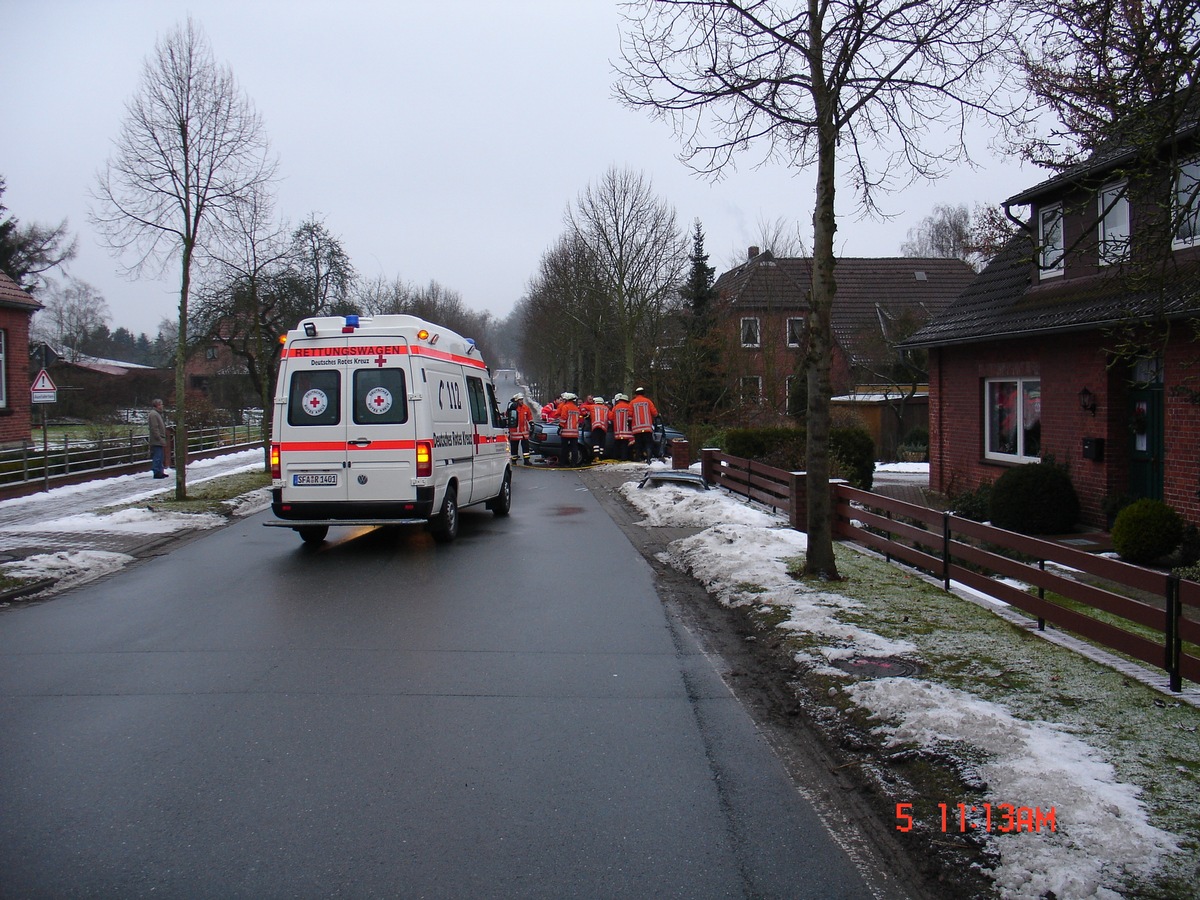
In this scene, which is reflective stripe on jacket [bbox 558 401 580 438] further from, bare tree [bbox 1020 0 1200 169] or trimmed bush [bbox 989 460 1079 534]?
bare tree [bbox 1020 0 1200 169]

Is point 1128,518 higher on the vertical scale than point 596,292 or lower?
lower

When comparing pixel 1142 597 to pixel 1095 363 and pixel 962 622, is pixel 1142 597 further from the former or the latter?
pixel 1095 363

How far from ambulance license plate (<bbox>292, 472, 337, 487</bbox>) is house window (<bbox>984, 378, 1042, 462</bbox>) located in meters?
11.2

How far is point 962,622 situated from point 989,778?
338 cm

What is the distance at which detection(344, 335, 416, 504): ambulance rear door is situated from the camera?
1147 cm

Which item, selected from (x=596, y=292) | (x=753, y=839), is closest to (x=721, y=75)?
(x=753, y=839)

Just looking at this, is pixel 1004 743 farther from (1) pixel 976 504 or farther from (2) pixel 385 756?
(1) pixel 976 504

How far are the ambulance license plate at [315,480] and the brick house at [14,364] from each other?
15442 mm

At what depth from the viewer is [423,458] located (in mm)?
11508

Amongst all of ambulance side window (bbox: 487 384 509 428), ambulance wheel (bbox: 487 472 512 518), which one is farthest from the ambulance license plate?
ambulance wheel (bbox: 487 472 512 518)

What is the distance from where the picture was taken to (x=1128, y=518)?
11688 millimetres

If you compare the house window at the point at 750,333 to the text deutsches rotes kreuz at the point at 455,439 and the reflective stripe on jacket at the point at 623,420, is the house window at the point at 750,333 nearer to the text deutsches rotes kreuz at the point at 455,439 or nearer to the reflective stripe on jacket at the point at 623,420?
the reflective stripe on jacket at the point at 623,420

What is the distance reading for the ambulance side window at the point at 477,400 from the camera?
549 inches
